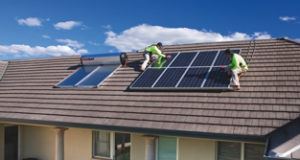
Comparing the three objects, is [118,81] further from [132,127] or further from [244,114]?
[244,114]

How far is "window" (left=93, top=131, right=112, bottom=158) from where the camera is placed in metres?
12.2

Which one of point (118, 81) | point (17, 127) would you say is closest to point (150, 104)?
point (118, 81)

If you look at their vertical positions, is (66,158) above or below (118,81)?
below

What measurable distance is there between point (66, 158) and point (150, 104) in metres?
4.32

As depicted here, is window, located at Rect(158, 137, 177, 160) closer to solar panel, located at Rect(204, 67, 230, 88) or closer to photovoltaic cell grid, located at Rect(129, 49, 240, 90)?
photovoltaic cell grid, located at Rect(129, 49, 240, 90)

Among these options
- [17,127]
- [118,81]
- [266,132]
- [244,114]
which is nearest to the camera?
[266,132]

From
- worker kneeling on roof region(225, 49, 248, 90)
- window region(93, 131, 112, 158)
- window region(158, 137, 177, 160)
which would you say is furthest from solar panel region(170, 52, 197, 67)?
window region(93, 131, 112, 158)

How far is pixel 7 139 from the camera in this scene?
1462 cm

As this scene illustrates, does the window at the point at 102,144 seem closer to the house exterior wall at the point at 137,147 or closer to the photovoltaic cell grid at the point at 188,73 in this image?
the house exterior wall at the point at 137,147

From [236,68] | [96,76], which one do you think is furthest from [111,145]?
[236,68]

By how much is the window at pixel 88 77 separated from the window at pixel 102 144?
5.44 ft

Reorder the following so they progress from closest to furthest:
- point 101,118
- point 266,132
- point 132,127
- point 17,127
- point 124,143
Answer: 1. point 266,132
2. point 132,127
3. point 101,118
4. point 124,143
5. point 17,127

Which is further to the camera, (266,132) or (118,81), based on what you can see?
(118,81)

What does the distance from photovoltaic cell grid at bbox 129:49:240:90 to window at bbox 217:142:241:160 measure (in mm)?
1510
